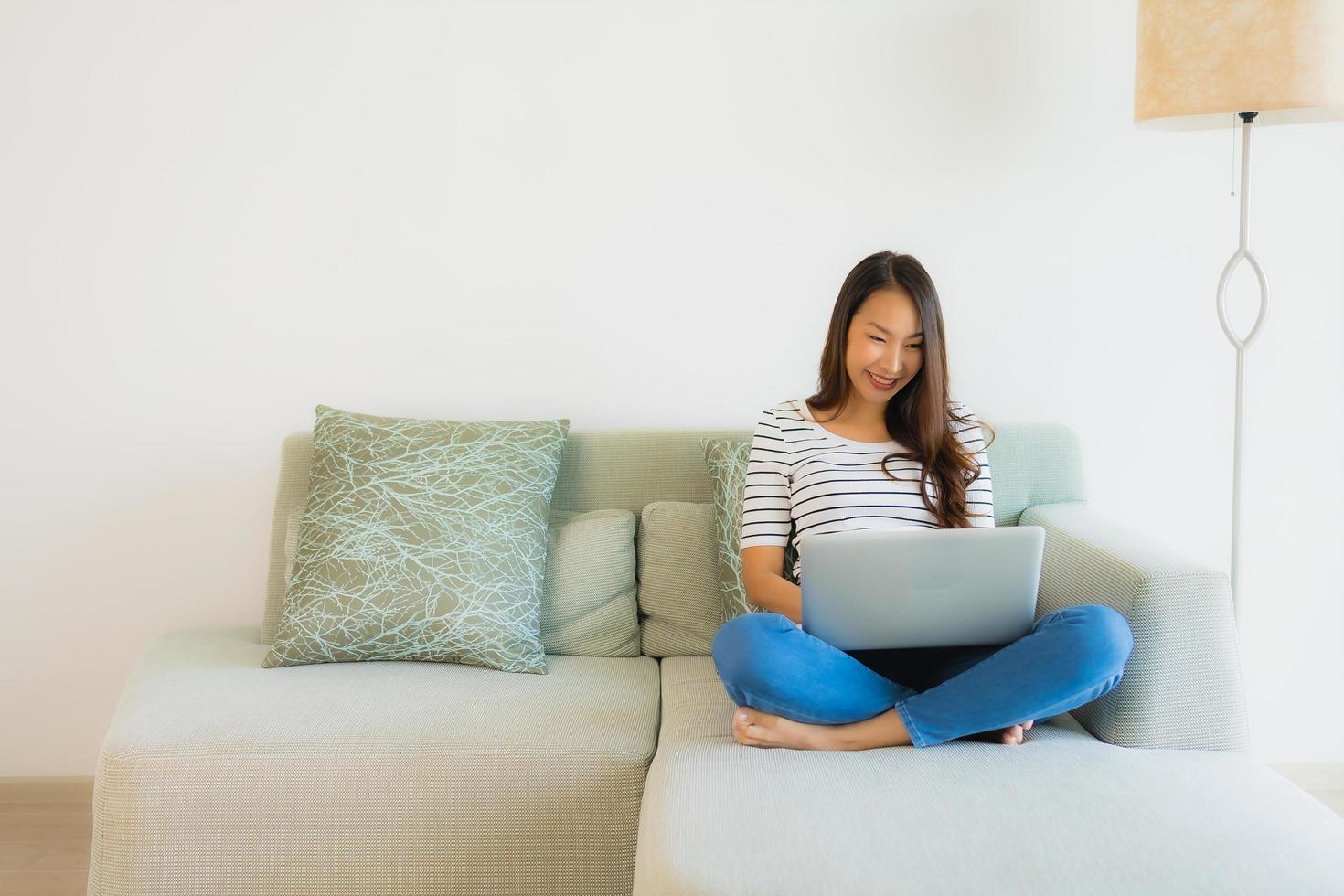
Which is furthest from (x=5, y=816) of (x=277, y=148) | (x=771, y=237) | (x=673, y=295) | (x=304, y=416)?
(x=771, y=237)

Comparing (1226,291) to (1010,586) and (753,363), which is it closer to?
(753,363)

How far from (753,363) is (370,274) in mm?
912

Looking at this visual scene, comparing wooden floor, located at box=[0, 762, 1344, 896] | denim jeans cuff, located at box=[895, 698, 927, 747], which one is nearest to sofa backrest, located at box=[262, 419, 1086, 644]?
wooden floor, located at box=[0, 762, 1344, 896]

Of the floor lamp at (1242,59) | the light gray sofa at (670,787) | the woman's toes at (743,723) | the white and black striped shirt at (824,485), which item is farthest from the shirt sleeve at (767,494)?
the floor lamp at (1242,59)

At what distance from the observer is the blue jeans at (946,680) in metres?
1.62

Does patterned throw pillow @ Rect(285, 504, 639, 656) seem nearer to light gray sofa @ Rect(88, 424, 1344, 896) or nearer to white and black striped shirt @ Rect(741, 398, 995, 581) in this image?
light gray sofa @ Rect(88, 424, 1344, 896)

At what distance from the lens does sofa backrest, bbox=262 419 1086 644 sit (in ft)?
7.93

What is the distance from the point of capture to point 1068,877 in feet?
4.31

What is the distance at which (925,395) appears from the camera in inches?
80.9

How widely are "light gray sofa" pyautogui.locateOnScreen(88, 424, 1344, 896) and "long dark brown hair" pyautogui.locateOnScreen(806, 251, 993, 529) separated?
0.23m

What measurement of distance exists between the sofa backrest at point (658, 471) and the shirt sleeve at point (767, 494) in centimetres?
32

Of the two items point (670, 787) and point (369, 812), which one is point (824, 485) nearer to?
point (670, 787)

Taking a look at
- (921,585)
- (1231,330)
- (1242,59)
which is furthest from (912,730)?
(1242,59)

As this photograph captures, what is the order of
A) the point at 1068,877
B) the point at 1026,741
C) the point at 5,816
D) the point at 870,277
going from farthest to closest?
the point at 5,816 → the point at 870,277 → the point at 1026,741 → the point at 1068,877
